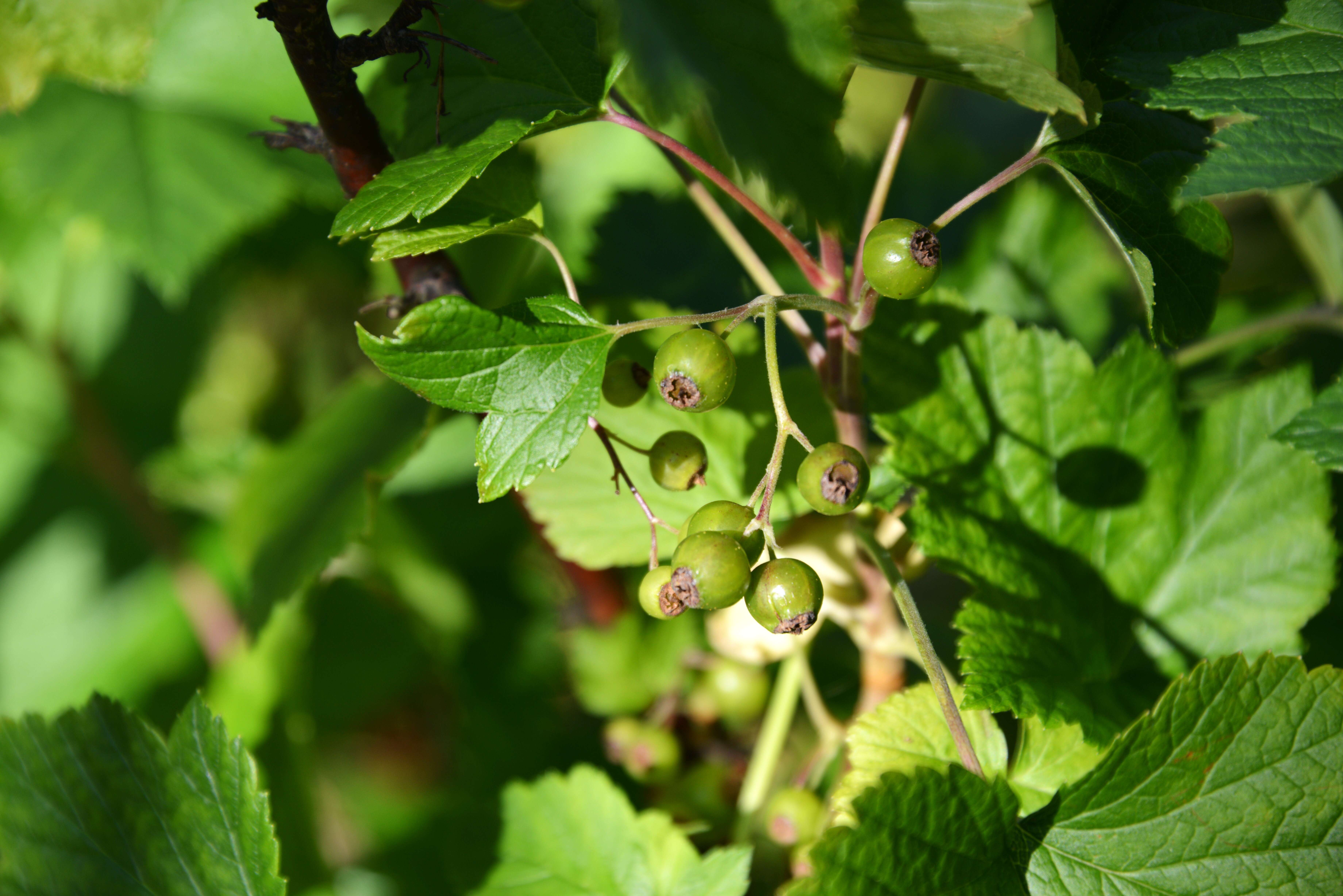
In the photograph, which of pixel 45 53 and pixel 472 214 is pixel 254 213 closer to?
pixel 45 53

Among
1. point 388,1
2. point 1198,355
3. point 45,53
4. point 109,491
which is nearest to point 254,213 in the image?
point 45,53

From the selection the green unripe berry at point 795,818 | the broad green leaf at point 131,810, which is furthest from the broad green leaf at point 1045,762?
the broad green leaf at point 131,810

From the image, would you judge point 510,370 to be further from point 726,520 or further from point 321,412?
point 321,412

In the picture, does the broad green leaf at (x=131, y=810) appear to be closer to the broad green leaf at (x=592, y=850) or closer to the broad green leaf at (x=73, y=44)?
the broad green leaf at (x=592, y=850)

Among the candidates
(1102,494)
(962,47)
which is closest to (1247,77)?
(962,47)

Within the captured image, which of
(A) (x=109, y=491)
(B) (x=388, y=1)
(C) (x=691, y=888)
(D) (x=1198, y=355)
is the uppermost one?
(B) (x=388, y=1)

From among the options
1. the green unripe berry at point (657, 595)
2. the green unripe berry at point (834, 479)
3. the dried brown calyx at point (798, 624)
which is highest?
the green unripe berry at point (834, 479)
